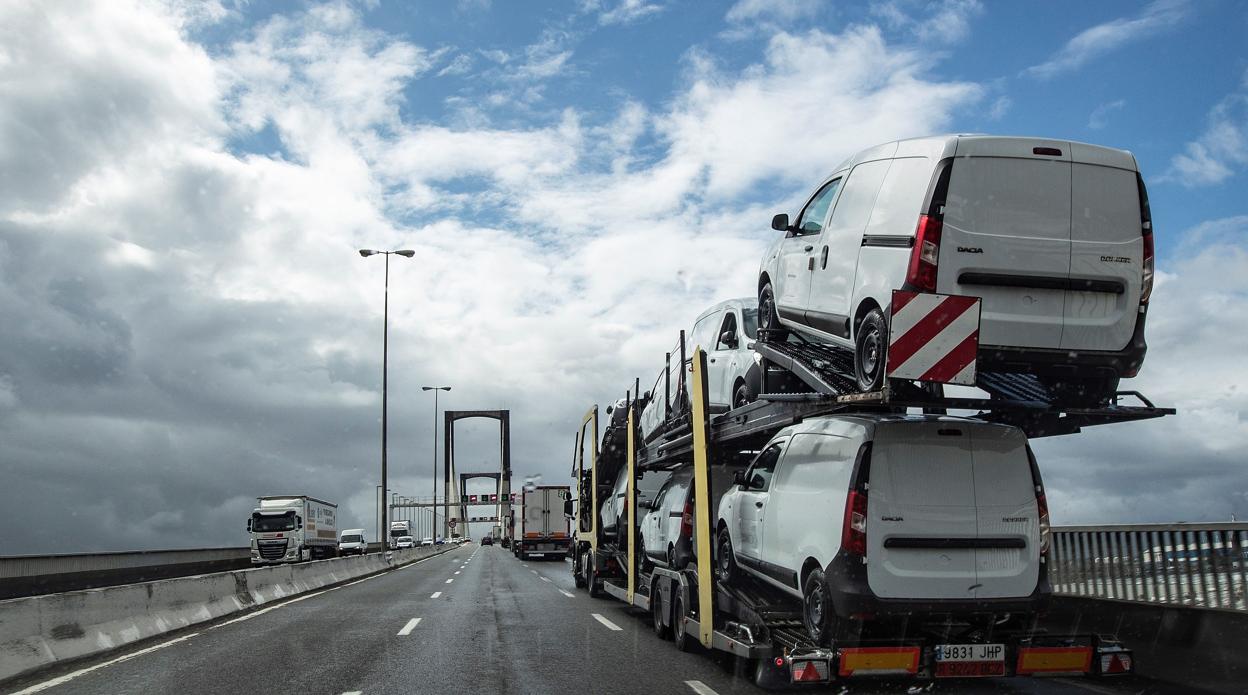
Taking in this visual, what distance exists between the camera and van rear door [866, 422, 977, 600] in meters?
6.19

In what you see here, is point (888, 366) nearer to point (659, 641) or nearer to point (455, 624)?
point (659, 641)

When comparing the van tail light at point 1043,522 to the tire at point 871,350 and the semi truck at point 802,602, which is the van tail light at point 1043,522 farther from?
the tire at point 871,350

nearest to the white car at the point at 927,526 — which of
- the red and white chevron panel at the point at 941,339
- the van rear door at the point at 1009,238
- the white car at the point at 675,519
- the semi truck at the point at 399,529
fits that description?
the red and white chevron panel at the point at 941,339

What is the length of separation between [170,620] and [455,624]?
11.8 ft

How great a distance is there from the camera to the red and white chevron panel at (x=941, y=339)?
19.1ft

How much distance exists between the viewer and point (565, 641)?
1073 cm

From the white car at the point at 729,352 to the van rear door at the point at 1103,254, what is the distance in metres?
3.47

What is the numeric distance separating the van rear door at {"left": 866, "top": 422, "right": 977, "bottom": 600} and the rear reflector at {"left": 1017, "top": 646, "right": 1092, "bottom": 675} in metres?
0.59

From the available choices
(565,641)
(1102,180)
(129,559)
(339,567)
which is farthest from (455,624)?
(129,559)

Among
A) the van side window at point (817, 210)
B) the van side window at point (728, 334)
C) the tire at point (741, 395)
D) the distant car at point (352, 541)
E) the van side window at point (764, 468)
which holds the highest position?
the van side window at point (817, 210)

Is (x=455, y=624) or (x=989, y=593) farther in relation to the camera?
(x=455, y=624)

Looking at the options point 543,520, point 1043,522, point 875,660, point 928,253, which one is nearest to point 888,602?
point 875,660

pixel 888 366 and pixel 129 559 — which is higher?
pixel 888 366

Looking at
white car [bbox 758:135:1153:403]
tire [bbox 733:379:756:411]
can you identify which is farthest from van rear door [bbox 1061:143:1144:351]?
tire [bbox 733:379:756:411]
